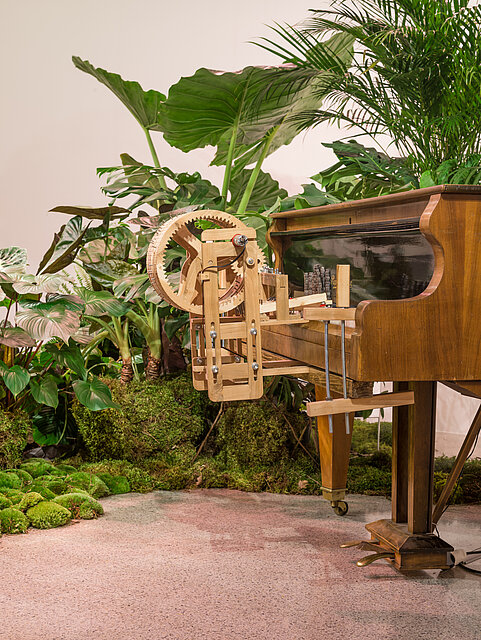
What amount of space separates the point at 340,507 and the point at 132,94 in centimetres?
296

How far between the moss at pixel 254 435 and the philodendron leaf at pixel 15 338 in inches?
52.8

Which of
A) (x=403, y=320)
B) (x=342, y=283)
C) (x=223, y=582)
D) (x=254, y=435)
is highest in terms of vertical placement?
(x=342, y=283)

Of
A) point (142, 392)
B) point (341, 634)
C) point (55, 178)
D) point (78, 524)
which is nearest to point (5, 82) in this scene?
point (55, 178)

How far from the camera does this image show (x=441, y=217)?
2311 mm

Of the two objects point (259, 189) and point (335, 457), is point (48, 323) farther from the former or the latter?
point (259, 189)

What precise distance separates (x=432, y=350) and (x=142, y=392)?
2766 millimetres

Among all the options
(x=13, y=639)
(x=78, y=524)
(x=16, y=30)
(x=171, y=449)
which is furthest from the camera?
(x=16, y=30)

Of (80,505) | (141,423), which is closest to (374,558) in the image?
(80,505)

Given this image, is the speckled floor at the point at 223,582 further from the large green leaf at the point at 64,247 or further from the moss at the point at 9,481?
the large green leaf at the point at 64,247

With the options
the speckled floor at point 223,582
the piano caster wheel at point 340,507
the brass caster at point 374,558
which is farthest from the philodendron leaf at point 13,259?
the brass caster at point 374,558

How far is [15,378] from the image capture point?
4180 mm

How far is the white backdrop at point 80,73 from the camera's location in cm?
677

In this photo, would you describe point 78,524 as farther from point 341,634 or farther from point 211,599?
point 341,634

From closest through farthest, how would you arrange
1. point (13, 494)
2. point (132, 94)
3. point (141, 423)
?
point (13, 494) < point (141, 423) < point (132, 94)
